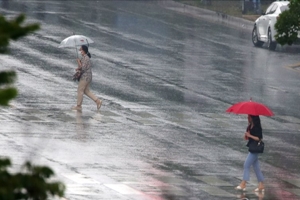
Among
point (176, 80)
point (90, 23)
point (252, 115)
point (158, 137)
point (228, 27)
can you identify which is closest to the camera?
point (252, 115)

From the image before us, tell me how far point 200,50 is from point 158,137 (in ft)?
43.4

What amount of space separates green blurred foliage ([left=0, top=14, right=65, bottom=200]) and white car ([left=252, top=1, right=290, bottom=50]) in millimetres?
28212

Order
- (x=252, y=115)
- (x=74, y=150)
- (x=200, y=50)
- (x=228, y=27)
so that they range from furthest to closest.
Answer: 1. (x=228, y=27)
2. (x=200, y=50)
3. (x=74, y=150)
4. (x=252, y=115)

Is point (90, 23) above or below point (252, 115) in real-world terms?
below

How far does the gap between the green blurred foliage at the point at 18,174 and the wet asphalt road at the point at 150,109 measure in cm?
246

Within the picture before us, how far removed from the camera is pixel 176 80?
2547 centimetres

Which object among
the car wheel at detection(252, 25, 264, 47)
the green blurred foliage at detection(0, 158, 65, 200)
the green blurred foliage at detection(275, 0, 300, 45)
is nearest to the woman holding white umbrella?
the green blurred foliage at detection(275, 0, 300, 45)

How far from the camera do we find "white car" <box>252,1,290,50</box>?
109ft

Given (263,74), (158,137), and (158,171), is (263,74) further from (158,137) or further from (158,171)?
(158,171)

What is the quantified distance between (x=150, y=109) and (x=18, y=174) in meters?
16.2

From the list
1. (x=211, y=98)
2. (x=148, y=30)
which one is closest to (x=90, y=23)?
(x=148, y=30)

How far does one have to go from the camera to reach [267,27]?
33500mm

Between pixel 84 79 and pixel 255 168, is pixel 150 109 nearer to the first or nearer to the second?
pixel 84 79

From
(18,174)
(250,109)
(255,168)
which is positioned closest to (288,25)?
(250,109)
